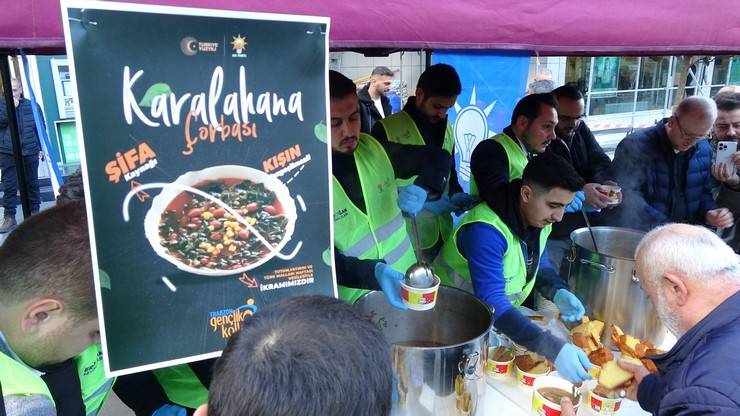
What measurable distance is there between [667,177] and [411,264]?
1.84m

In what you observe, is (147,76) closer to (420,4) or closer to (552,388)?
(420,4)

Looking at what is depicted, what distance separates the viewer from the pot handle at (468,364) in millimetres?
1175

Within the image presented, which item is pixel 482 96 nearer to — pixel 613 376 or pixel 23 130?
pixel 613 376

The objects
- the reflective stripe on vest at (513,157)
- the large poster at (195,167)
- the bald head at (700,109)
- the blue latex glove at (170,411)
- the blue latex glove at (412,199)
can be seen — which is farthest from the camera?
the bald head at (700,109)

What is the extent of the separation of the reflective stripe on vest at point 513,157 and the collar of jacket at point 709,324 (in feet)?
4.48

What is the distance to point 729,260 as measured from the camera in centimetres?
111

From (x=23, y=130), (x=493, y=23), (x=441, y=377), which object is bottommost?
(x=441, y=377)

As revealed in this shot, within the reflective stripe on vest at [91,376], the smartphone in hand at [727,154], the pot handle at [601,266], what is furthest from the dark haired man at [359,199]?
the smartphone in hand at [727,154]

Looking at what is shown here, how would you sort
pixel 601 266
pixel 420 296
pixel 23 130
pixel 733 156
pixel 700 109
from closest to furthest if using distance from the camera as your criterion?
pixel 420 296, pixel 601 266, pixel 700 109, pixel 733 156, pixel 23 130

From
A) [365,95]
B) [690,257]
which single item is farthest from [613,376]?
[365,95]

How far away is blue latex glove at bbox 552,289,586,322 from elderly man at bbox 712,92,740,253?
1882mm

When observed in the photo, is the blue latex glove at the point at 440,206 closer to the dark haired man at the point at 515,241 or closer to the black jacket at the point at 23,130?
the dark haired man at the point at 515,241

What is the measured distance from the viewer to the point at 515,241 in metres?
1.78

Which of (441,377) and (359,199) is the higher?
(359,199)
